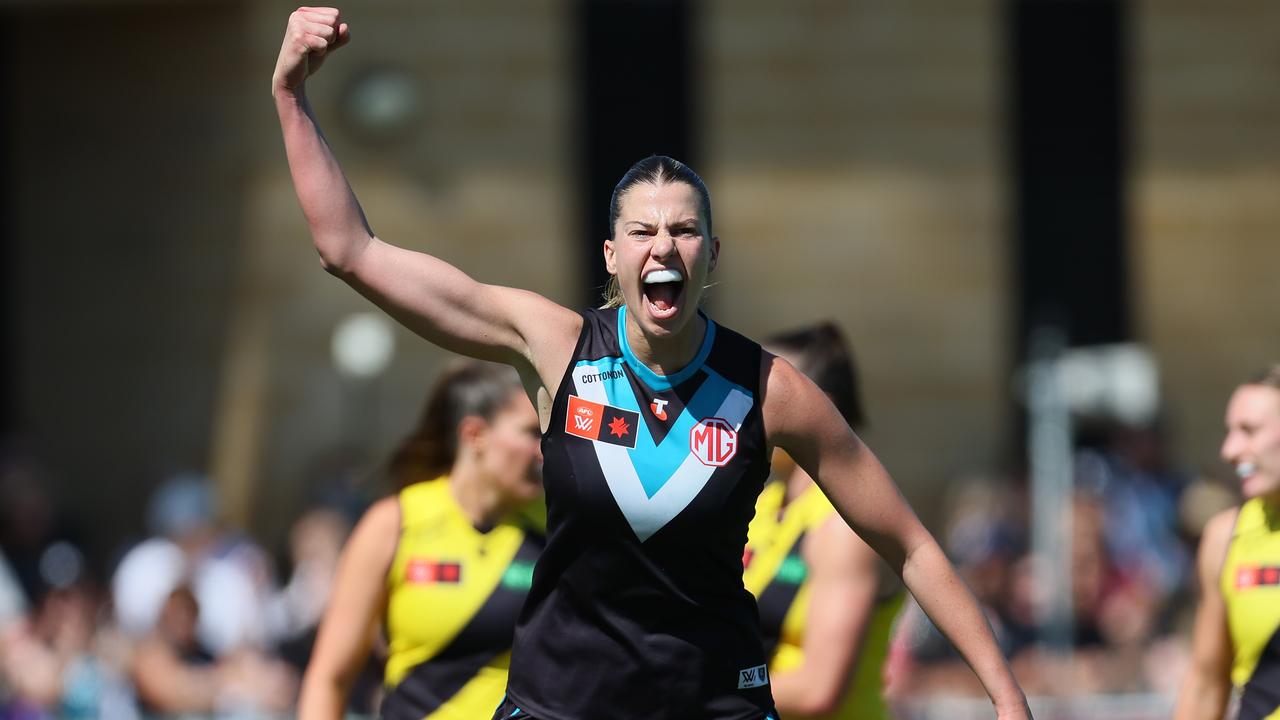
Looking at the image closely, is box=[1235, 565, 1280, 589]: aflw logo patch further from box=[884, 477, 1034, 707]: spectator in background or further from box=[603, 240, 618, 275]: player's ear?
box=[884, 477, 1034, 707]: spectator in background

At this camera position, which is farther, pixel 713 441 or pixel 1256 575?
pixel 1256 575

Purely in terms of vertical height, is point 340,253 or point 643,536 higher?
point 340,253

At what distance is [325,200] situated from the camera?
148 inches

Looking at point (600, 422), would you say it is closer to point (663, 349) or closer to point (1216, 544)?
point (663, 349)

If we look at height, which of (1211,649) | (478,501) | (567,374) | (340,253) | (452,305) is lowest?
(1211,649)

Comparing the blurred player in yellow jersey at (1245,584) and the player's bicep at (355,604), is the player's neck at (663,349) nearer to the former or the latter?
the player's bicep at (355,604)

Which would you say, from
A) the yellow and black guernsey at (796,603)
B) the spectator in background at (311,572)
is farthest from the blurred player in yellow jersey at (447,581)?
the spectator in background at (311,572)

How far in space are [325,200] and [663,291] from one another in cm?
70

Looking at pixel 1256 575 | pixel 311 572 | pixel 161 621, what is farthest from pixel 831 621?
pixel 311 572

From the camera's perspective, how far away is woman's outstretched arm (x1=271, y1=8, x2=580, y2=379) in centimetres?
376

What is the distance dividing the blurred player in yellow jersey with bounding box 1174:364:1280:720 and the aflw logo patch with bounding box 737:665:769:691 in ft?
5.31

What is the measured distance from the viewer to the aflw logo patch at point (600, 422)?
12.4 feet

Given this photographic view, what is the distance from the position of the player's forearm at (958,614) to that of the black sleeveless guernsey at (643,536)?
1.29ft

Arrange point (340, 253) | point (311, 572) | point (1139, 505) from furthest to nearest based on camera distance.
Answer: point (1139, 505)
point (311, 572)
point (340, 253)
